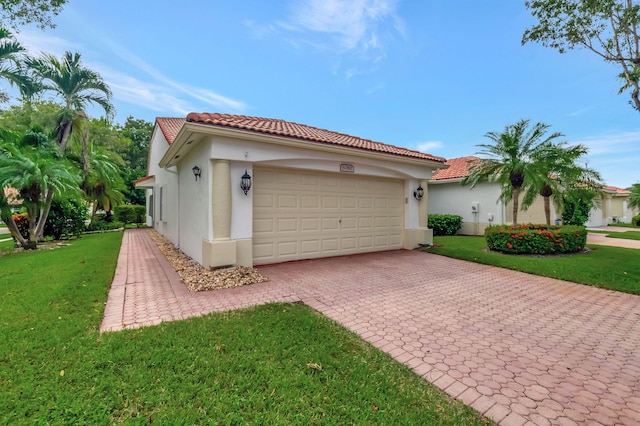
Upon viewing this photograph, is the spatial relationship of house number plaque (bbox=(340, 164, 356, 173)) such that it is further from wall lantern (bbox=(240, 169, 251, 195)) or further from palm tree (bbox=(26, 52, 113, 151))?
palm tree (bbox=(26, 52, 113, 151))

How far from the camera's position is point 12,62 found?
41.2ft

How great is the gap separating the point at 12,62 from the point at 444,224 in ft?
71.0

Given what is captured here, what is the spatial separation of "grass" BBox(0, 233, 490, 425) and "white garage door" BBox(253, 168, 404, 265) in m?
4.01

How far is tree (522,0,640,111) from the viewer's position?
754 centimetres

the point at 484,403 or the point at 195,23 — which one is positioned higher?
the point at 195,23

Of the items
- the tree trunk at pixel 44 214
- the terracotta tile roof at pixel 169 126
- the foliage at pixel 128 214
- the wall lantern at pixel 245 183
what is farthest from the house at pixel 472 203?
the foliage at pixel 128 214

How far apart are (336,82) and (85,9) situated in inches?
446

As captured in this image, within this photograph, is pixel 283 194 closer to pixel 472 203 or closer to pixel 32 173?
pixel 32 173

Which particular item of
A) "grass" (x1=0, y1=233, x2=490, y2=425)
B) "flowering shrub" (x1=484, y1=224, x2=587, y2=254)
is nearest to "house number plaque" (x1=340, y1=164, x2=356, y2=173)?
"grass" (x1=0, y1=233, x2=490, y2=425)

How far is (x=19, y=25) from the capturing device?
13.5 meters

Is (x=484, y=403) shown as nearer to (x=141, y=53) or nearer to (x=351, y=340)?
(x=351, y=340)

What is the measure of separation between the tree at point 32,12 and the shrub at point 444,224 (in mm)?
20926

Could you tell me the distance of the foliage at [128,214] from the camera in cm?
2377

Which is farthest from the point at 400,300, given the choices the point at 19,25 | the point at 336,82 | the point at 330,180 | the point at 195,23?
the point at 19,25
